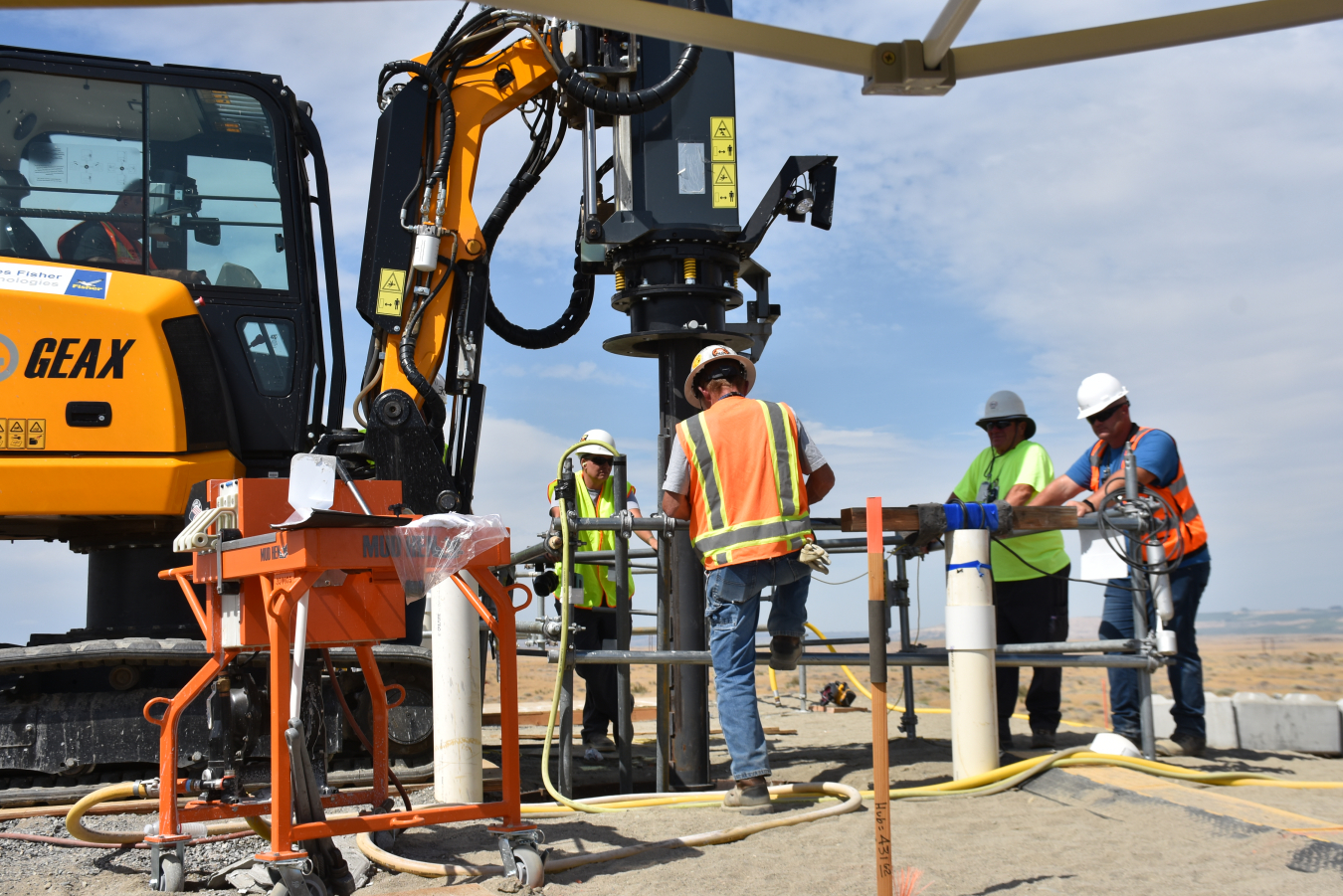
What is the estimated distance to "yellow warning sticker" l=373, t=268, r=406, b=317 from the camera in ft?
21.4

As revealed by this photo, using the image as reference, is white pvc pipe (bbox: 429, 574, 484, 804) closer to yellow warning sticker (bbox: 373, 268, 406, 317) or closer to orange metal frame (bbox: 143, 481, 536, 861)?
orange metal frame (bbox: 143, 481, 536, 861)

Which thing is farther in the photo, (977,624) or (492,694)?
(492,694)

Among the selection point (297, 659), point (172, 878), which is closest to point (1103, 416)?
point (297, 659)

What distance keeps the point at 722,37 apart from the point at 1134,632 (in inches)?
165

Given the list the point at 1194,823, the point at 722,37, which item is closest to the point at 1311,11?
the point at 722,37

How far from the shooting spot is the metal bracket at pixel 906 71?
246cm

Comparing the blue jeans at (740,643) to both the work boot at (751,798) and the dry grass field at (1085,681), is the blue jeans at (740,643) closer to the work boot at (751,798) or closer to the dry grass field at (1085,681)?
the work boot at (751,798)

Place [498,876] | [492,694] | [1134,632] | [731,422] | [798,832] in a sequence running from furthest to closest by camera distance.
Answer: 1. [492,694]
2. [1134,632]
3. [731,422]
4. [798,832]
5. [498,876]

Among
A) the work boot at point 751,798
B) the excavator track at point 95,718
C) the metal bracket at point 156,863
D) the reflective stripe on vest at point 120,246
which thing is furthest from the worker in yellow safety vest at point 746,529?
the reflective stripe on vest at point 120,246

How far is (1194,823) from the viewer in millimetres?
3865

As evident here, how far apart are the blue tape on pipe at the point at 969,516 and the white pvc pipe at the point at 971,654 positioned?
6 centimetres

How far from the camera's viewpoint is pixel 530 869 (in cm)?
354

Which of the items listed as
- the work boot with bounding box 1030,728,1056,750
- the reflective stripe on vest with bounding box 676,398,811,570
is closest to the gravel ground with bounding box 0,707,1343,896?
the reflective stripe on vest with bounding box 676,398,811,570

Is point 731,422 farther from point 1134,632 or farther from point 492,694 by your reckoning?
point 492,694
